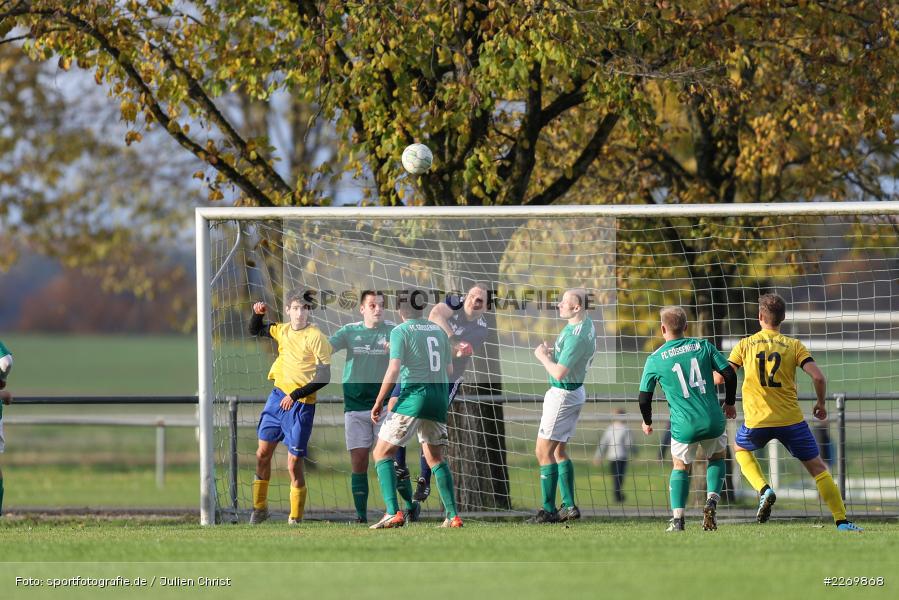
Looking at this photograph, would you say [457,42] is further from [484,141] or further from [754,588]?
[754,588]

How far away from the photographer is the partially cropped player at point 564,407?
10.8 metres

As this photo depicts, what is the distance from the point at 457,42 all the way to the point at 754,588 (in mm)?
7797

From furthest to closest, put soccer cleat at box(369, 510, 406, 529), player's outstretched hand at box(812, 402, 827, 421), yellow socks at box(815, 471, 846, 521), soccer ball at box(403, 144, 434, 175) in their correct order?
soccer ball at box(403, 144, 434, 175) → soccer cleat at box(369, 510, 406, 529) → yellow socks at box(815, 471, 846, 521) → player's outstretched hand at box(812, 402, 827, 421)

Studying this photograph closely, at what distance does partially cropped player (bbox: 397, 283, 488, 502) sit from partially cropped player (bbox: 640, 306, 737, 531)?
217 cm

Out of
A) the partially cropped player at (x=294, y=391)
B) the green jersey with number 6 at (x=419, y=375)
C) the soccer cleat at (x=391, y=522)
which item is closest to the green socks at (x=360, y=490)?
the partially cropped player at (x=294, y=391)

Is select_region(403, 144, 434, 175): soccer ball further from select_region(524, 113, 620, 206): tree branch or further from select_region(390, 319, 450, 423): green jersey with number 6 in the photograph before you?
select_region(390, 319, 450, 423): green jersey with number 6

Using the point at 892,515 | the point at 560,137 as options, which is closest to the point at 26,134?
the point at 560,137

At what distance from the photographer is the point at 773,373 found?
9.80 m

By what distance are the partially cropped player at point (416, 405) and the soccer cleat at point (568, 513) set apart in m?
1.16

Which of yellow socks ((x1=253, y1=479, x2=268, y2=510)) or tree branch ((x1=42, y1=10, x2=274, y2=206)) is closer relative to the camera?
yellow socks ((x1=253, y1=479, x2=268, y2=510))

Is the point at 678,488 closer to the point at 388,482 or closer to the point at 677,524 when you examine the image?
the point at 677,524

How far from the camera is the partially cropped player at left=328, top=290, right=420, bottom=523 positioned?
1118cm

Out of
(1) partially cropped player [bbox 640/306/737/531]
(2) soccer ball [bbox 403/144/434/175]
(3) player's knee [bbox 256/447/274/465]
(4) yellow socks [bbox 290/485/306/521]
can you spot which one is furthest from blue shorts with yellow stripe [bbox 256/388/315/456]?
(1) partially cropped player [bbox 640/306/737/531]

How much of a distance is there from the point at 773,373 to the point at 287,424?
13.3 ft
